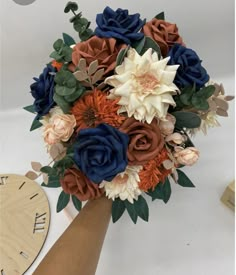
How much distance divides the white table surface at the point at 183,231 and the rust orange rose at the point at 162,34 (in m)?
0.47

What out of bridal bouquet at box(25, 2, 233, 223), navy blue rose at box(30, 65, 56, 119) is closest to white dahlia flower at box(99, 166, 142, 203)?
bridal bouquet at box(25, 2, 233, 223)

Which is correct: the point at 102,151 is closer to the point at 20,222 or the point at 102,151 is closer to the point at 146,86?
the point at 146,86

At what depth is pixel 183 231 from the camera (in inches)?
36.8

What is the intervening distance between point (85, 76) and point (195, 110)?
0.83 feet

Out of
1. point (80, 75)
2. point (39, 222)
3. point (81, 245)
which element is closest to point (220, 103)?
point (80, 75)

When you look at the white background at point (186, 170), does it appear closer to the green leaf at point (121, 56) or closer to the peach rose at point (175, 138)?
the peach rose at point (175, 138)

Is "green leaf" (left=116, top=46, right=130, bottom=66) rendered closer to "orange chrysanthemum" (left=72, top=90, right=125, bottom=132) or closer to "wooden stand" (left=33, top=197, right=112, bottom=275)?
"orange chrysanthemum" (left=72, top=90, right=125, bottom=132)

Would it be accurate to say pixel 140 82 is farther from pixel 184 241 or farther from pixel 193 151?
pixel 184 241

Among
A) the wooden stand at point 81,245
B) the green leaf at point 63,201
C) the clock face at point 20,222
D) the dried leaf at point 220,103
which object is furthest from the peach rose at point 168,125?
the clock face at point 20,222

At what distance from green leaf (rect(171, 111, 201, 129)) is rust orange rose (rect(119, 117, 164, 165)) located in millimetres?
81

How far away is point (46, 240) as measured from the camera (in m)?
0.93

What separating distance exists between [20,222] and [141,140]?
0.53m

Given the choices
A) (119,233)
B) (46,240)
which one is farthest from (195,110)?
(46,240)

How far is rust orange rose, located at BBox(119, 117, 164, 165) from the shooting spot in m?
0.63
